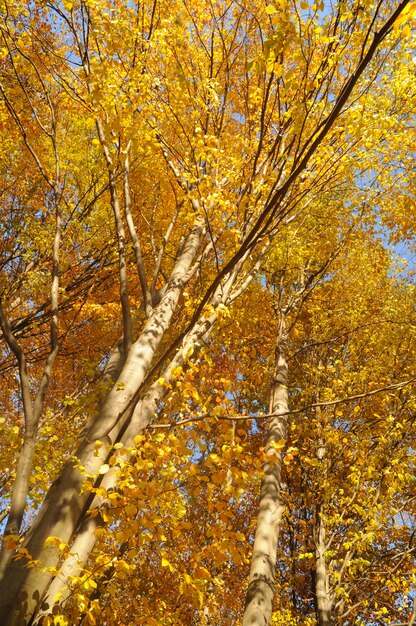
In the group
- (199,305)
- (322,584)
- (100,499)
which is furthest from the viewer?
(322,584)

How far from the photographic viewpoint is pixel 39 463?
475 centimetres

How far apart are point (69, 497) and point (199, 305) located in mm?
1767

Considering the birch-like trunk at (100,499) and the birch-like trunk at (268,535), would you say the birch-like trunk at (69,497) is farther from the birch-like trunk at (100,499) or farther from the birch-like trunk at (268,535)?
the birch-like trunk at (268,535)

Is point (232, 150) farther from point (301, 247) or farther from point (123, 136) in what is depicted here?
point (301, 247)

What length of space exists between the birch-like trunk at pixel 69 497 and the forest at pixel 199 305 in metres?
0.01

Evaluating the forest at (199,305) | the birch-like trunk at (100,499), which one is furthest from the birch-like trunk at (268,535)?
the birch-like trunk at (100,499)

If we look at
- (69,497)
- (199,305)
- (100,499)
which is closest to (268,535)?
(100,499)

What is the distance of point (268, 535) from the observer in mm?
4590

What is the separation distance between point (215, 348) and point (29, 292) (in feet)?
12.4

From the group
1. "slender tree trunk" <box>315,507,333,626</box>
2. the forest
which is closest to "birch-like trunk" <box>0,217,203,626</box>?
the forest

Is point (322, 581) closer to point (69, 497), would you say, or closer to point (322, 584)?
point (322, 584)

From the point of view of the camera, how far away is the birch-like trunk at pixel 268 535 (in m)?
3.89

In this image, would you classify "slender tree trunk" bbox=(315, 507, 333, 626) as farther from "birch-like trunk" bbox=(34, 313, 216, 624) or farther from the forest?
"birch-like trunk" bbox=(34, 313, 216, 624)

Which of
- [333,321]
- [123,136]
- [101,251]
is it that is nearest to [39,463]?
[123,136]
